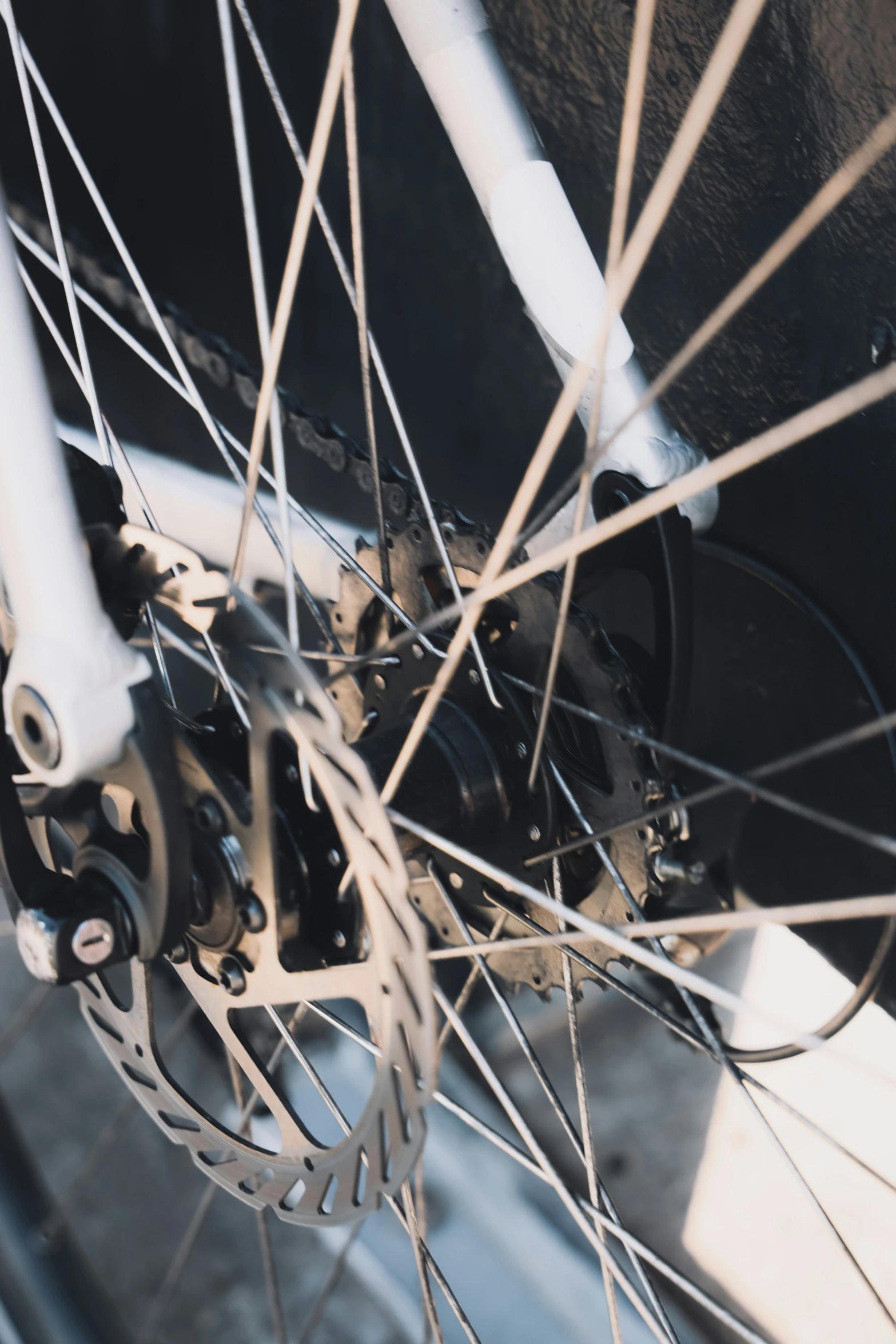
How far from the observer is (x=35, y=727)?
0.42 meters

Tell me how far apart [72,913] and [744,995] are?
51 cm

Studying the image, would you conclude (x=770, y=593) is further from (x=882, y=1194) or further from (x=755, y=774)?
(x=882, y=1194)

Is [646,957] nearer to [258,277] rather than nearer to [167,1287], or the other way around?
[258,277]

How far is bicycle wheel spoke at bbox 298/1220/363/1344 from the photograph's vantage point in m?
0.81

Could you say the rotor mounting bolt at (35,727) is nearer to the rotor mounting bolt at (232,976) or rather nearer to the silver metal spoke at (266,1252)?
the rotor mounting bolt at (232,976)

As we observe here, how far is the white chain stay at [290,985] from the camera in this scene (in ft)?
1.21

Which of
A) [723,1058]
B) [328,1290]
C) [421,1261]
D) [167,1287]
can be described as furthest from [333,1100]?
[167,1287]

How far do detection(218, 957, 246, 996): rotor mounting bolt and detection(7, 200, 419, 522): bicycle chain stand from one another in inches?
9.3

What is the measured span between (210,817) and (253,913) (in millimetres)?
41

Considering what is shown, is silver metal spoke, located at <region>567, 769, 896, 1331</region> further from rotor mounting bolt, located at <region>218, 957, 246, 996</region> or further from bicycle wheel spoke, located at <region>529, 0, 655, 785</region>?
rotor mounting bolt, located at <region>218, 957, 246, 996</region>

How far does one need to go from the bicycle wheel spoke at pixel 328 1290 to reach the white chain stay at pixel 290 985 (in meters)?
0.28

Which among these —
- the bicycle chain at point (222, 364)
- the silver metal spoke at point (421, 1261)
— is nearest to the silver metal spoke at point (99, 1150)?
the silver metal spoke at point (421, 1261)

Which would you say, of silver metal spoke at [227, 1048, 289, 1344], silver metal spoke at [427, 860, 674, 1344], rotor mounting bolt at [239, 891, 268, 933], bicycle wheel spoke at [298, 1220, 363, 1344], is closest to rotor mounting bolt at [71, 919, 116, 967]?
rotor mounting bolt at [239, 891, 268, 933]

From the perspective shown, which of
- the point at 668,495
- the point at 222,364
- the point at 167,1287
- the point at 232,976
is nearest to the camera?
the point at 668,495
